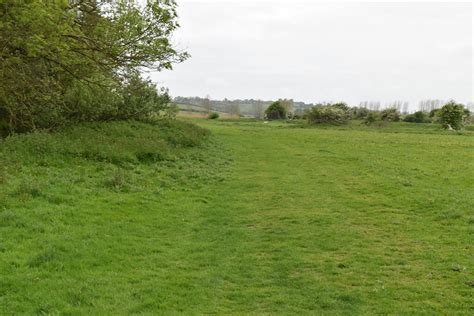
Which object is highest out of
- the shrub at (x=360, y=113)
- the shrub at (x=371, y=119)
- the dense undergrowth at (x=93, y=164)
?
the shrub at (x=360, y=113)

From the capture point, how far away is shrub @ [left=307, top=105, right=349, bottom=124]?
71875mm

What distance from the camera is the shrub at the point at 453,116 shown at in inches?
2603

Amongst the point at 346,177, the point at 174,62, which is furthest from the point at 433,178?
the point at 174,62

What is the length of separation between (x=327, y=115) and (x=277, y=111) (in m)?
22.8

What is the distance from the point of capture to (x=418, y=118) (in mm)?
79750

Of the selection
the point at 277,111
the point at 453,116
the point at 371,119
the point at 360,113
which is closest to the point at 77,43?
the point at 453,116

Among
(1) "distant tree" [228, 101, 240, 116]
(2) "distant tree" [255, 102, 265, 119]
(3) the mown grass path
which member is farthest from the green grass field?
(1) "distant tree" [228, 101, 240, 116]

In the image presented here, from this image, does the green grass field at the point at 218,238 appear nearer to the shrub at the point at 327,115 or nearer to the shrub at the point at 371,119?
the shrub at the point at 327,115

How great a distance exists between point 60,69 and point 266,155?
1641cm

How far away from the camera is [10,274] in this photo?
6.71 metres

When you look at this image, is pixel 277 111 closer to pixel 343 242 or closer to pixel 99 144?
pixel 99 144

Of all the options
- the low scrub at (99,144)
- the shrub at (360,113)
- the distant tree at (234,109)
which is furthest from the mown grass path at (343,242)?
the distant tree at (234,109)

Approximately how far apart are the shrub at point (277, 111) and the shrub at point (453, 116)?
34.0 metres

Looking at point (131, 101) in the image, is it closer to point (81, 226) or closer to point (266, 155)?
point (266, 155)
